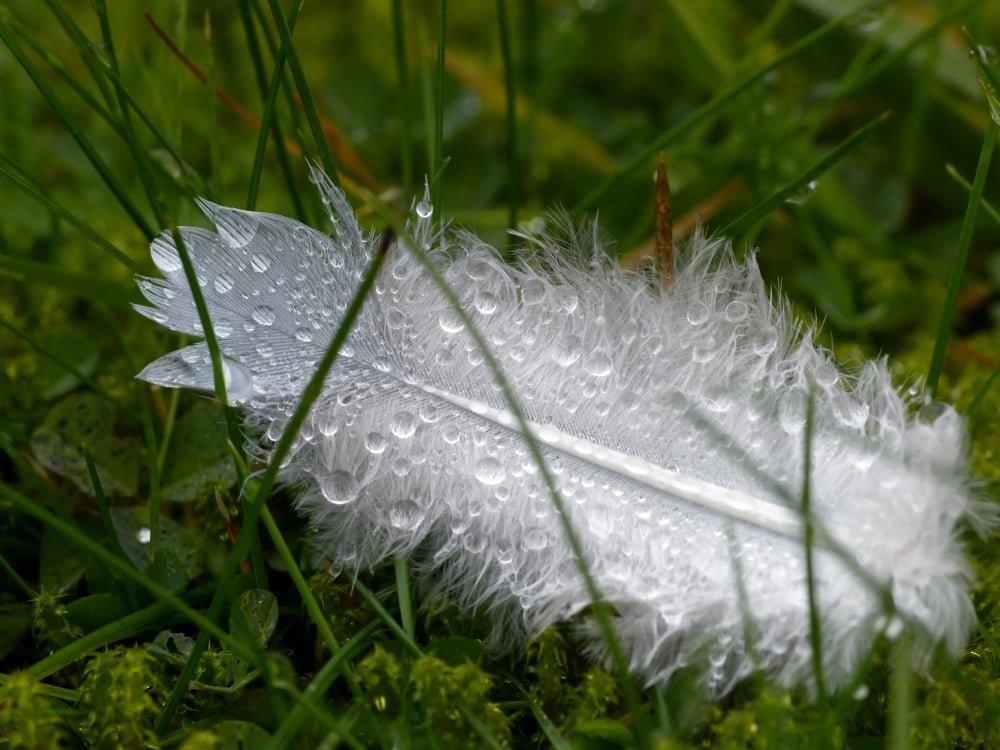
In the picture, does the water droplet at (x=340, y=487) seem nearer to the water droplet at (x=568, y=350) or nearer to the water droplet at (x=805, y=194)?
the water droplet at (x=568, y=350)

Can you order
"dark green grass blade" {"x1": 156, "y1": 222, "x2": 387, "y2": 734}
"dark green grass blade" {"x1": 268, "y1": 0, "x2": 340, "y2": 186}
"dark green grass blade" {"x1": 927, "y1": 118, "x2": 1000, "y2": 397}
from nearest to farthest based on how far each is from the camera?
"dark green grass blade" {"x1": 156, "y1": 222, "x2": 387, "y2": 734}
"dark green grass blade" {"x1": 927, "y1": 118, "x2": 1000, "y2": 397}
"dark green grass blade" {"x1": 268, "y1": 0, "x2": 340, "y2": 186}

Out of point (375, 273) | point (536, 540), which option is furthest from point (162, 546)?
point (375, 273)

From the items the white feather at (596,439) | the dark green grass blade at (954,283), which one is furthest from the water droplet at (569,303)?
the dark green grass blade at (954,283)

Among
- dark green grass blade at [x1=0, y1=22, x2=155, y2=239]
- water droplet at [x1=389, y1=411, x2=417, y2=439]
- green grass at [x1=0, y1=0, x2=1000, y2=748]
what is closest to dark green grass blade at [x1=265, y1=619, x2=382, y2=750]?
green grass at [x1=0, y1=0, x2=1000, y2=748]

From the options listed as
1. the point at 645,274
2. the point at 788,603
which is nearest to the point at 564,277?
the point at 645,274

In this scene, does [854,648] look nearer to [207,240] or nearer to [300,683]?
[300,683]

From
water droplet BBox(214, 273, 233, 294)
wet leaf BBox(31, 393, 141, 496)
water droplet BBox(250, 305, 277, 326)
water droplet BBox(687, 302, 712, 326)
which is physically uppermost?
water droplet BBox(687, 302, 712, 326)

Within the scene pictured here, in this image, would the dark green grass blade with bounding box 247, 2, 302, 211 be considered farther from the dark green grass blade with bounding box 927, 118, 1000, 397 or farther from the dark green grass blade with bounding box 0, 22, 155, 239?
the dark green grass blade with bounding box 927, 118, 1000, 397
